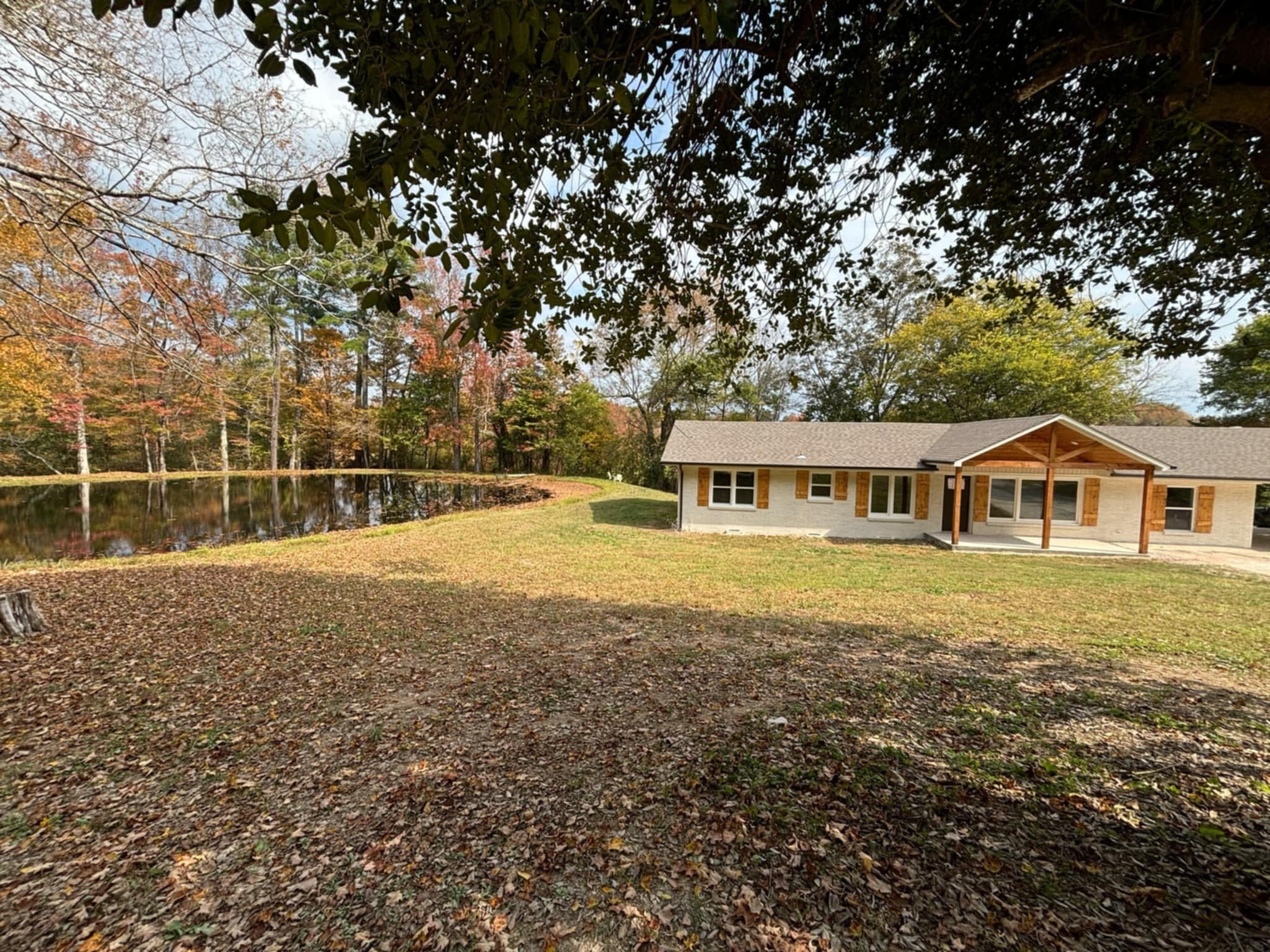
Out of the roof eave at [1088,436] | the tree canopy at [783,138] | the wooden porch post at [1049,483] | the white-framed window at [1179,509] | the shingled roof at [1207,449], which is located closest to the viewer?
the tree canopy at [783,138]

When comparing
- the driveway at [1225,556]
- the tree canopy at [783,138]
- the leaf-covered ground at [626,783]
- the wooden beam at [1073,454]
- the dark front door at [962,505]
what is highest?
the tree canopy at [783,138]

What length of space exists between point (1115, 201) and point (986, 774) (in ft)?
15.7

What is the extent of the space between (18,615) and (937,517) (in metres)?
18.5

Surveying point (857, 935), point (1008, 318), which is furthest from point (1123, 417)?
point (857, 935)

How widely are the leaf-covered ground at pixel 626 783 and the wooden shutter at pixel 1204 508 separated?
11.2 metres

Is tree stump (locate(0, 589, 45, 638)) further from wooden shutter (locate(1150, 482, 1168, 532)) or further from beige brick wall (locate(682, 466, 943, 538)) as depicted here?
wooden shutter (locate(1150, 482, 1168, 532))

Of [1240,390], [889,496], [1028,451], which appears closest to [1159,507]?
[1028,451]

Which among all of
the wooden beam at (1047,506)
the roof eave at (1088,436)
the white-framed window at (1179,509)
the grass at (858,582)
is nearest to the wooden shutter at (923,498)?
the grass at (858,582)

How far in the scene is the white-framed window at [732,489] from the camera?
16234mm

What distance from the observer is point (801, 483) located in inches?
621

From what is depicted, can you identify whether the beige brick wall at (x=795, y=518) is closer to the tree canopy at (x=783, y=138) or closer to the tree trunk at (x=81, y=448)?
the tree canopy at (x=783, y=138)

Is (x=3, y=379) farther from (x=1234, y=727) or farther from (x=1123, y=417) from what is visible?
(x=1123, y=417)

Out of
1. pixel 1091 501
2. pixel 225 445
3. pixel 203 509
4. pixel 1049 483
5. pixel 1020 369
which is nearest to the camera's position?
pixel 1049 483

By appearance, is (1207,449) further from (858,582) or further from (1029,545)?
(858,582)
